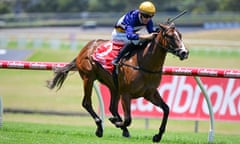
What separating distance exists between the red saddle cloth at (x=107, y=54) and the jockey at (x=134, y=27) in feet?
0.33

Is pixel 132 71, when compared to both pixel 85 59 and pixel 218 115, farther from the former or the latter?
pixel 218 115

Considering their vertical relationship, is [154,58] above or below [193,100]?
above

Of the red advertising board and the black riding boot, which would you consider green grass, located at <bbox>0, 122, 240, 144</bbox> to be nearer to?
the black riding boot

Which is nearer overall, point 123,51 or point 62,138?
point 62,138

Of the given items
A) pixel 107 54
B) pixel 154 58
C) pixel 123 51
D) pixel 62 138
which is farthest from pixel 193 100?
pixel 62 138

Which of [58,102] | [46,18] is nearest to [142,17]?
[58,102]

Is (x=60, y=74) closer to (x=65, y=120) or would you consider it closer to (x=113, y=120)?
(x=113, y=120)

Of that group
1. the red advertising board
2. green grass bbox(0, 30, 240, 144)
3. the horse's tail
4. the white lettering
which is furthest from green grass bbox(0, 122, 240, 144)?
the white lettering

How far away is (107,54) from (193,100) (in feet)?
16.6

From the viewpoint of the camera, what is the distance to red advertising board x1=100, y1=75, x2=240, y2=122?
609 inches

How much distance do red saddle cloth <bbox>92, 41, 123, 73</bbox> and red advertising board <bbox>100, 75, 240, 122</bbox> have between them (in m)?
4.30

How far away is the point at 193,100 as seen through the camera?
15859 mm

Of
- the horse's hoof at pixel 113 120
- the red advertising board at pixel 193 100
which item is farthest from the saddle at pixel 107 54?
the red advertising board at pixel 193 100

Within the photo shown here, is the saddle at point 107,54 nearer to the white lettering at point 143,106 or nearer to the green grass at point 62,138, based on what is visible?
the green grass at point 62,138
